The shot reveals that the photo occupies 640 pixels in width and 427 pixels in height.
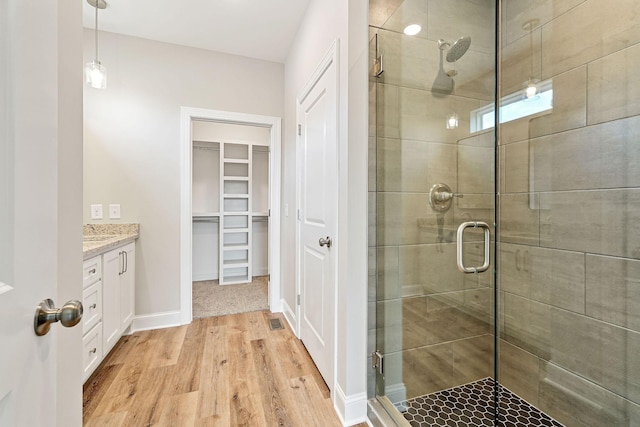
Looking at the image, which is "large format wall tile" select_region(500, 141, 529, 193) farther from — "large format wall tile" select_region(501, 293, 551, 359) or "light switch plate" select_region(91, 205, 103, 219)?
"light switch plate" select_region(91, 205, 103, 219)

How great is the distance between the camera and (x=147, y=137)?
2.52 metres

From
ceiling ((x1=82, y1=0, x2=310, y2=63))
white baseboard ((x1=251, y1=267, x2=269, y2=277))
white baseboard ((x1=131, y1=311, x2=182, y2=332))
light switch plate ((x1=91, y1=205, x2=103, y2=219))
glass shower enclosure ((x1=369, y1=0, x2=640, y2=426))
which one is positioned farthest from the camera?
white baseboard ((x1=251, y1=267, x2=269, y2=277))

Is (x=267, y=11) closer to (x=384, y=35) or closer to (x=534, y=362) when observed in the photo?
(x=384, y=35)

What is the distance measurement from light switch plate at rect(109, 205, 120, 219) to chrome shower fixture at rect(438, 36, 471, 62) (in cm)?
281

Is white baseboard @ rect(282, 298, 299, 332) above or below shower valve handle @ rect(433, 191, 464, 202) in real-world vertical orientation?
below

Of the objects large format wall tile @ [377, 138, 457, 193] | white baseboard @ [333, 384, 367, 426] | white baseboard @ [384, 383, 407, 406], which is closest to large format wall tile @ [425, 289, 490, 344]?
white baseboard @ [384, 383, 407, 406]

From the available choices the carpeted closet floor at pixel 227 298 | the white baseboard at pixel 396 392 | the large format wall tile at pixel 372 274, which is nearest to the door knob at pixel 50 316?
the large format wall tile at pixel 372 274

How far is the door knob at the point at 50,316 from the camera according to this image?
50cm

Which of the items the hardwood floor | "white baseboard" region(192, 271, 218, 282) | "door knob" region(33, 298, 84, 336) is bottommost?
the hardwood floor

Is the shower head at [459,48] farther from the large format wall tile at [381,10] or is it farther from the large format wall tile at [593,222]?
the large format wall tile at [593,222]

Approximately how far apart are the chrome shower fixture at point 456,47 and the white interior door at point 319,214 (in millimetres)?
604

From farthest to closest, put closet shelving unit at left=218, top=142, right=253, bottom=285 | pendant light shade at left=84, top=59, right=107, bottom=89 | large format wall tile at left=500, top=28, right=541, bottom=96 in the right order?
closet shelving unit at left=218, top=142, right=253, bottom=285 < pendant light shade at left=84, top=59, right=107, bottom=89 < large format wall tile at left=500, top=28, right=541, bottom=96

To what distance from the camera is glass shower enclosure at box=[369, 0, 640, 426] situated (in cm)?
134

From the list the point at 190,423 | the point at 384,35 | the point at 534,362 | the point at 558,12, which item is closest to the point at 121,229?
the point at 190,423
